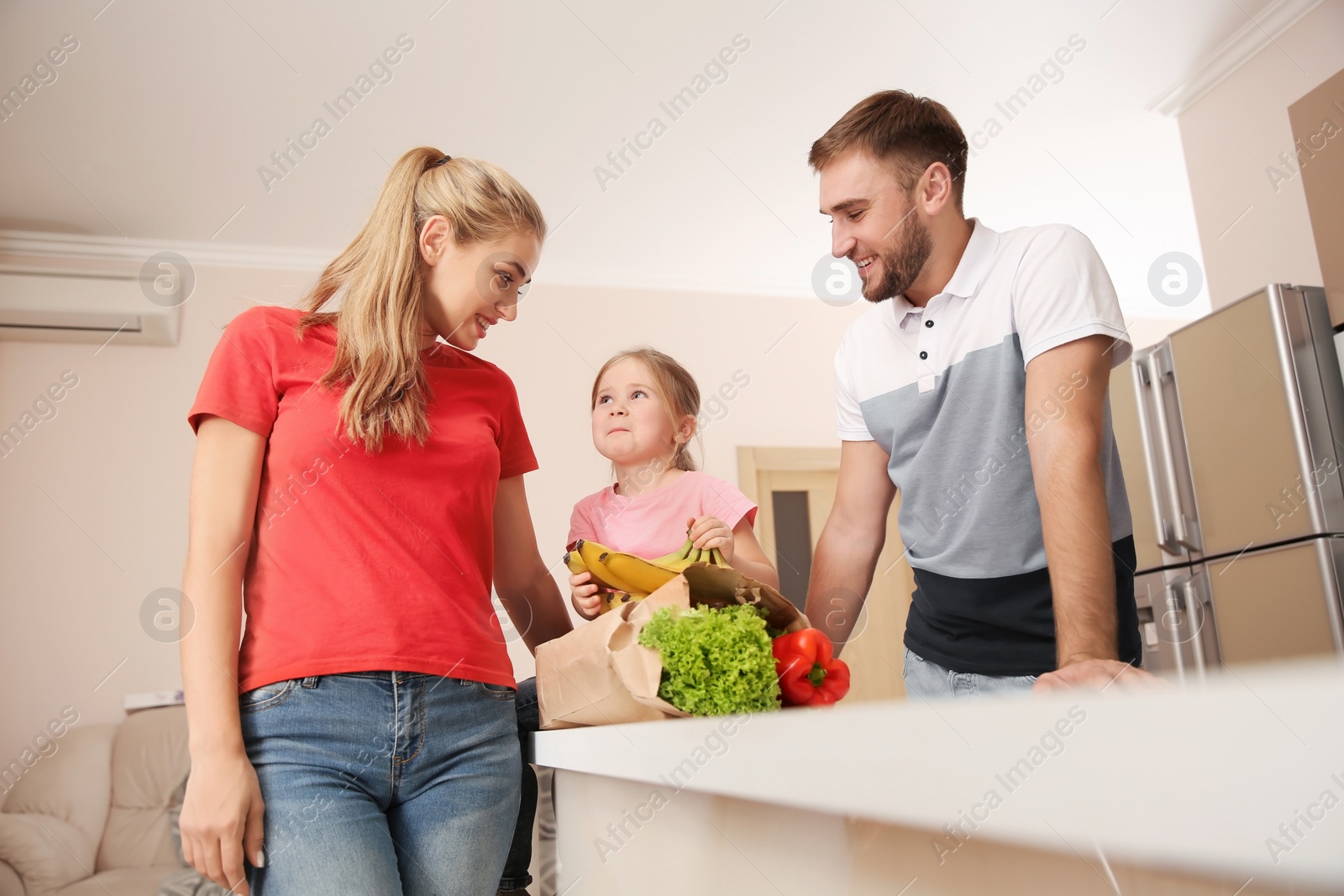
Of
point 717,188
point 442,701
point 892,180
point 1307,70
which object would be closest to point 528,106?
point 717,188

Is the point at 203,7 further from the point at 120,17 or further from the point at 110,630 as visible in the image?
the point at 110,630

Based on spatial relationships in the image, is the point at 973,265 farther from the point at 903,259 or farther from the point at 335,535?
the point at 335,535

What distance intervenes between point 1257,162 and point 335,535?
301 centimetres

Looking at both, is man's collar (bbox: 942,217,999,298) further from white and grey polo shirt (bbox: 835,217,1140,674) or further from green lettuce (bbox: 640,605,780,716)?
green lettuce (bbox: 640,605,780,716)

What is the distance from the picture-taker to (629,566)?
3.33ft

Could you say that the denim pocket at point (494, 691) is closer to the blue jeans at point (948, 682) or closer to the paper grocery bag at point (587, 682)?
the paper grocery bag at point (587, 682)

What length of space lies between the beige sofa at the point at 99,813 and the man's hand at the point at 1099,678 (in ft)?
→ 9.06

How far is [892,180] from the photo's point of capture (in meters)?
1.38

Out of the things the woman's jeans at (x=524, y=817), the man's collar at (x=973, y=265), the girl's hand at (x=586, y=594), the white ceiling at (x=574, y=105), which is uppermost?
the white ceiling at (x=574, y=105)

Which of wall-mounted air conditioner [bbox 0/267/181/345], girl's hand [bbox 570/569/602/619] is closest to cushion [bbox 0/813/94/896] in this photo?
wall-mounted air conditioner [bbox 0/267/181/345]

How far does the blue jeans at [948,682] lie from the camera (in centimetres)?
116

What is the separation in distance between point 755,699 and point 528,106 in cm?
259

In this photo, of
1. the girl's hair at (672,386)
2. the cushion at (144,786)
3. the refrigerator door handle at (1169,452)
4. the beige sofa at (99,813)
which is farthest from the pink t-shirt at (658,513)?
the cushion at (144,786)

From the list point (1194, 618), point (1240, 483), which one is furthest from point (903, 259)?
point (1194, 618)
